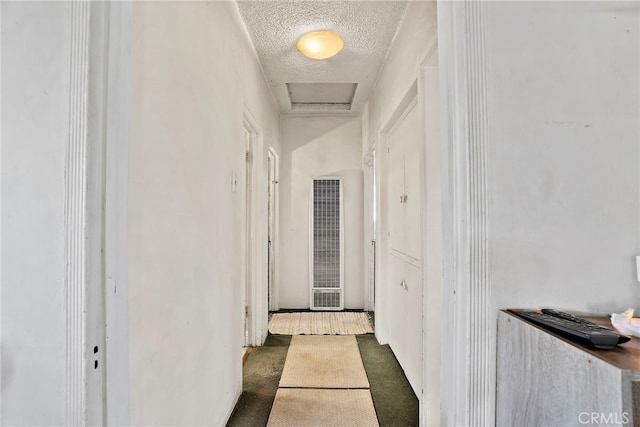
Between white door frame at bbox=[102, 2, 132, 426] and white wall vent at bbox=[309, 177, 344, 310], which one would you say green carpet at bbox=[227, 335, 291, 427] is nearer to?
white wall vent at bbox=[309, 177, 344, 310]

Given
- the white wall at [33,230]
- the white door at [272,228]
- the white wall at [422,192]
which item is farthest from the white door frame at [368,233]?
the white wall at [33,230]

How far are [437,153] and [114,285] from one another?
1.43m

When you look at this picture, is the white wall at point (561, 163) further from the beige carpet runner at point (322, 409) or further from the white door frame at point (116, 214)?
the beige carpet runner at point (322, 409)

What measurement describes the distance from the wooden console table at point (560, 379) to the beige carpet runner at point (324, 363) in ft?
5.45

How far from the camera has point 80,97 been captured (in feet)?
1.95

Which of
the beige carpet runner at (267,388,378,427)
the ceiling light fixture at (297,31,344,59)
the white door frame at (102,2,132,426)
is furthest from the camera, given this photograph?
the ceiling light fixture at (297,31,344,59)

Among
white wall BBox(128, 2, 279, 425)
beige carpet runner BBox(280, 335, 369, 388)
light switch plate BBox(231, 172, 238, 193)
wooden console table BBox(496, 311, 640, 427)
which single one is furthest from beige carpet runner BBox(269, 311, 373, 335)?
wooden console table BBox(496, 311, 640, 427)

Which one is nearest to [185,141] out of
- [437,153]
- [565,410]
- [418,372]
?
[437,153]

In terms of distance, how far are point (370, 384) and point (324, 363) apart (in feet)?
1.42

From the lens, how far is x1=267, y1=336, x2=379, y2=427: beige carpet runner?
179 centimetres

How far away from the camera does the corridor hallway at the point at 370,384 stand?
182 centimetres

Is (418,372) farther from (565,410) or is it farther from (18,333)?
(18,333)

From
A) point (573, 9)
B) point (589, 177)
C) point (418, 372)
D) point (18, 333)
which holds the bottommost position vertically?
point (418, 372)

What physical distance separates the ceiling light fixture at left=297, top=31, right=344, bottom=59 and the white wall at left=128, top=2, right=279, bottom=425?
494 millimetres
